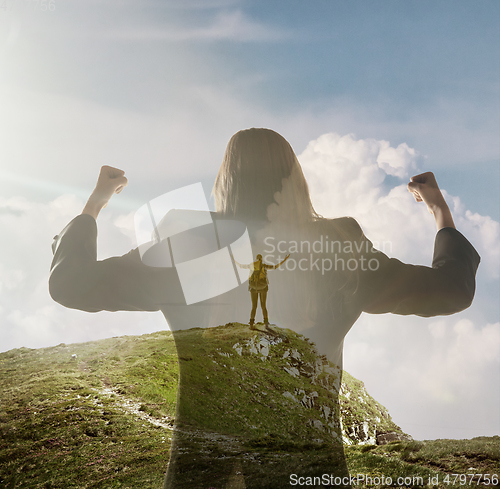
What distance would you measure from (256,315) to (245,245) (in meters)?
0.36

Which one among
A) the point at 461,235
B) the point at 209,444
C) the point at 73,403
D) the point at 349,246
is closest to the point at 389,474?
the point at 209,444

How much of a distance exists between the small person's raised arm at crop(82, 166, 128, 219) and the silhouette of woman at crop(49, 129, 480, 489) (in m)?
0.03

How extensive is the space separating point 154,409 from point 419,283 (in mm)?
3760

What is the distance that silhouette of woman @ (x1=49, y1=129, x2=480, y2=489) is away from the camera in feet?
4.70

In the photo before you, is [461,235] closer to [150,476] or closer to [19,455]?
[150,476]

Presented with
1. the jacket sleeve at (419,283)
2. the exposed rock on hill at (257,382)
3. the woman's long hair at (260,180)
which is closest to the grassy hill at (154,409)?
the exposed rock on hill at (257,382)

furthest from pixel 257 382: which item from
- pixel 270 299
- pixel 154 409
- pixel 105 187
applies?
pixel 154 409

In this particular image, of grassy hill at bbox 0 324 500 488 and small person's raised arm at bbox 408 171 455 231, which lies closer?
grassy hill at bbox 0 324 500 488

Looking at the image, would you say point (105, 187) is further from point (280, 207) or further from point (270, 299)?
point (270, 299)

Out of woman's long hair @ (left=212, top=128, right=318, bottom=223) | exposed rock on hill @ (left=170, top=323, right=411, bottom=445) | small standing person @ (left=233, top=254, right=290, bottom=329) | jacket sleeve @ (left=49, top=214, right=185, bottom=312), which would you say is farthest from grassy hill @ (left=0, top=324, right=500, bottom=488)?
woman's long hair @ (left=212, top=128, right=318, bottom=223)

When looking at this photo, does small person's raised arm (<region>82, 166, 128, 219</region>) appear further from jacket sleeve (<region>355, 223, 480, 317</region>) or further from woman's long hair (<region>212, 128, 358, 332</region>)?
jacket sleeve (<region>355, 223, 480, 317</region>)

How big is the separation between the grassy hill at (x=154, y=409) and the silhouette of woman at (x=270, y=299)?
0.02 m

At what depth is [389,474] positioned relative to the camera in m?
1.49

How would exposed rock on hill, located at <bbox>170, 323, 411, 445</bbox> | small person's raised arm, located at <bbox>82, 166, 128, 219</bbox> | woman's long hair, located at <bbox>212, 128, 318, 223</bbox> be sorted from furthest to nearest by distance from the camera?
small person's raised arm, located at <bbox>82, 166, 128, 219</bbox> < woman's long hair, located at <bbox>212, 128, 318, 223</bbox> < exposed rock on hill, located at <bbox>170, 323, 411, 445</bbox>
